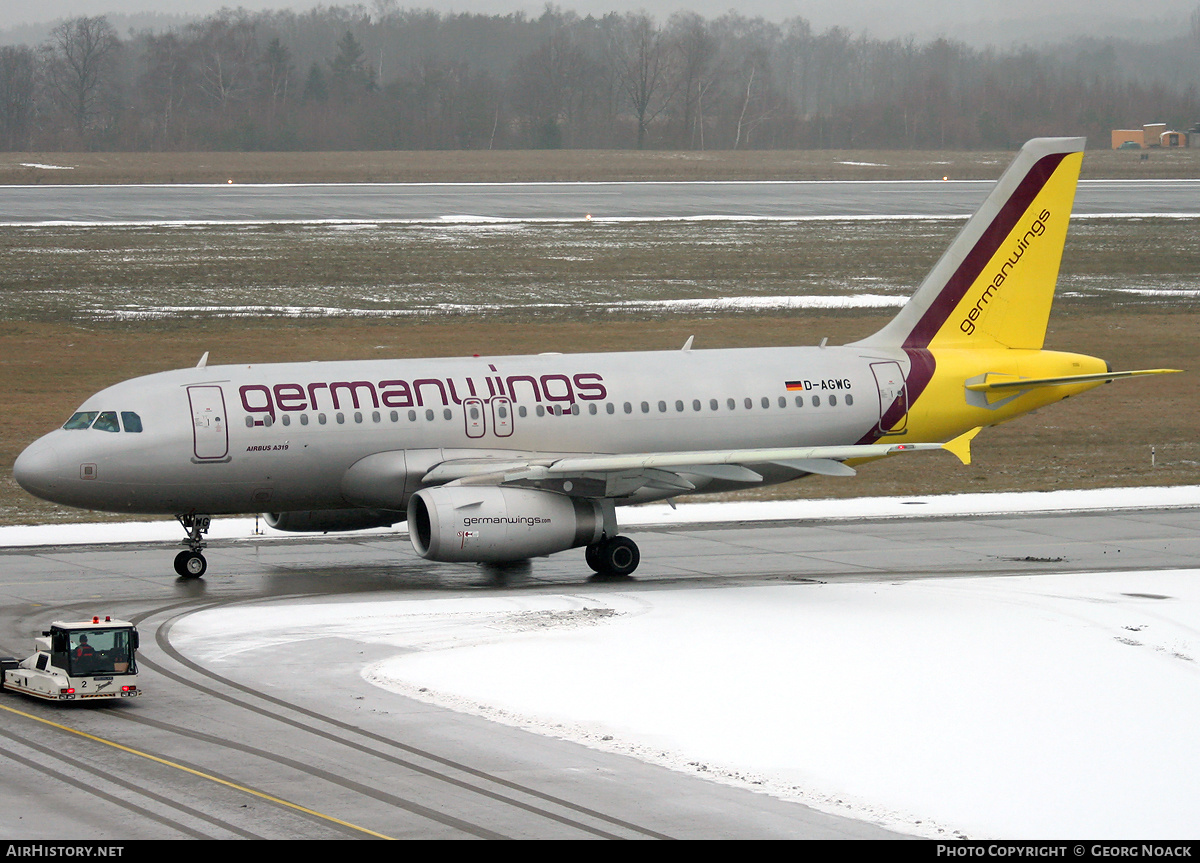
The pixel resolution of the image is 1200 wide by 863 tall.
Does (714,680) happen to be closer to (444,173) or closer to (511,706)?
(511,706)

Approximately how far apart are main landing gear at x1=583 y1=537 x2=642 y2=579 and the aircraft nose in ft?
33.6

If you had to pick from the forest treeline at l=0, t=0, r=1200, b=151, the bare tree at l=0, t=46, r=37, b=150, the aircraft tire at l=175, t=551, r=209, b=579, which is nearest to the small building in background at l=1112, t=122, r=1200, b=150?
the forest treeline at l=0, t=0, r=1200, b=151

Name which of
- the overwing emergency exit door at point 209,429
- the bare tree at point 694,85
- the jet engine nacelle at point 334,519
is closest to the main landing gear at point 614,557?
the jet engine nacelle at point 334,519

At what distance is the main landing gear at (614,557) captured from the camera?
32.5m

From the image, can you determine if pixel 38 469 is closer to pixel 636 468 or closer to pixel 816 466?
pixel 636 468

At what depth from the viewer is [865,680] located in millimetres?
23656

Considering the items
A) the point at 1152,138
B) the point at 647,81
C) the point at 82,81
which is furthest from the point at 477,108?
the point at 1152,138

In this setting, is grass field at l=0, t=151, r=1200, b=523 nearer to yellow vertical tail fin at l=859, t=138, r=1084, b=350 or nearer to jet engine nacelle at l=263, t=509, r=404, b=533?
yellow vertical tail fin at l=859, t=138, r=1084, b=350

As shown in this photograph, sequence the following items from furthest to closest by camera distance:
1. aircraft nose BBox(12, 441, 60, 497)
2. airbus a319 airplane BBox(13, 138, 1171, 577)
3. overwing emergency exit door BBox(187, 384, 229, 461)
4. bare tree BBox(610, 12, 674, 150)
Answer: bare tree BBox(610, 12, 674, 150)
overwing emergency exit door BBox(187, 384, 229, 461)
airbus a319 airplane BBox(13, 138, 1171, 577)
aircraft nose BBox(12, 441, 60, 497)

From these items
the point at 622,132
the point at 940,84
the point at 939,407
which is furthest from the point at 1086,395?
the point at 940,84

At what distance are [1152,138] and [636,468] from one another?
6086 inches

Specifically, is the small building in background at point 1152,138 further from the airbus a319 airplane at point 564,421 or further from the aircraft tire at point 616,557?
the aircraft tire at point 616,557

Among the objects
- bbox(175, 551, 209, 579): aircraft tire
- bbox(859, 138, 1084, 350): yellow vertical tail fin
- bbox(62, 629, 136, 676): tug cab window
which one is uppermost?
bbox(859, 138, 1084, 350): yellow vertical tail fin

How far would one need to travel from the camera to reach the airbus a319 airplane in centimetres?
3128
